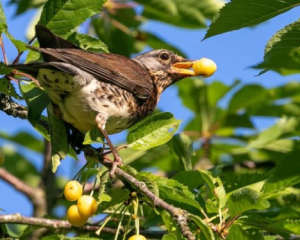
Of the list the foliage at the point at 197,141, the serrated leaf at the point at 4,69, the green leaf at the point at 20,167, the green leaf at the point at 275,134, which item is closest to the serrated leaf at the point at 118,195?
the foliage at the point at 197,141

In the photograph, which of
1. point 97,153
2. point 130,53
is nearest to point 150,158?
point 130,53

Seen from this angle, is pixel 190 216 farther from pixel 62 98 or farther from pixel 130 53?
pixel 130 53

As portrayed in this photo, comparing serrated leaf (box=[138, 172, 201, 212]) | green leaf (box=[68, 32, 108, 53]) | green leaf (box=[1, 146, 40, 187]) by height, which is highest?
green leaf (box=[68, 32, 108, 53])

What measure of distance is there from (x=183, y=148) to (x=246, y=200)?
1.27 metres

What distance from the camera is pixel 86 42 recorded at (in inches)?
178

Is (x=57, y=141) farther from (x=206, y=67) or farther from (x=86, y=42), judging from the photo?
(x=206, y=67)

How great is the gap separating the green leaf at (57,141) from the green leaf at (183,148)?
3.32ft

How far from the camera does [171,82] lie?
5.98 meters

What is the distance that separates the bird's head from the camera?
19.3 feet

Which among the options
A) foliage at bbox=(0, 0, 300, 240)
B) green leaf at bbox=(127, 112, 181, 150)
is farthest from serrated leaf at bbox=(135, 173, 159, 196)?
green leaf at bbox=(127, 112, 181, 150)

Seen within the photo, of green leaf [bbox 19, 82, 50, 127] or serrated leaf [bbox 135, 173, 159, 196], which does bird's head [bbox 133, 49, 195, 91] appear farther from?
serrated leaf [bbox 135, 173, 159, 196]

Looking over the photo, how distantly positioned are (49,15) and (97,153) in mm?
933

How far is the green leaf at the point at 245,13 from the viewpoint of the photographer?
3.35m

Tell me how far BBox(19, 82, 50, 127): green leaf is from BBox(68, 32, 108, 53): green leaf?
1.35 feet
